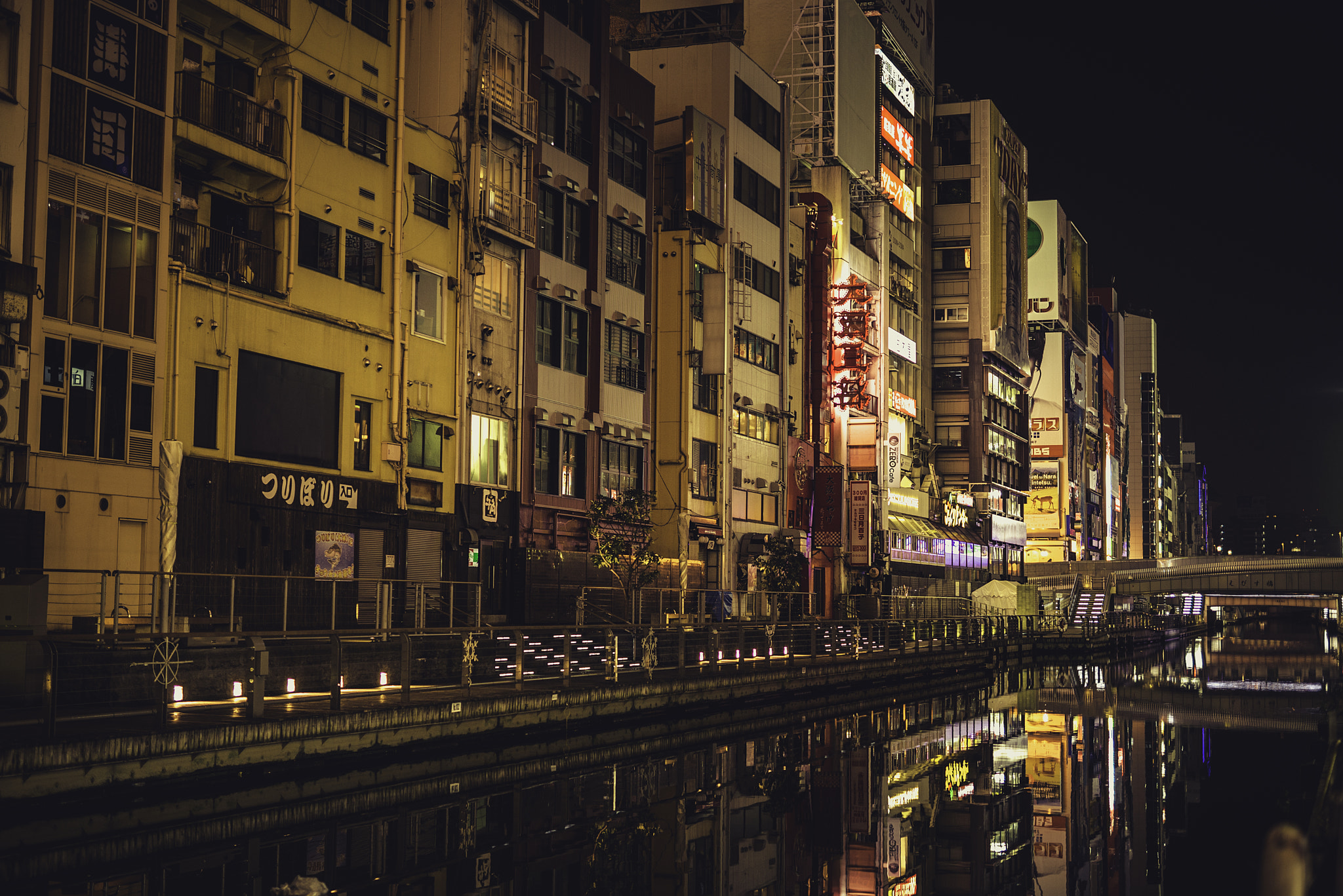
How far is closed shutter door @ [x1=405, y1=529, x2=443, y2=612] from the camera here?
41031 millimetres

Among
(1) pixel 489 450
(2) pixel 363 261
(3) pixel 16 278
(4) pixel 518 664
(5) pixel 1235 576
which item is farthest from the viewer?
(5) pixel 1235 576

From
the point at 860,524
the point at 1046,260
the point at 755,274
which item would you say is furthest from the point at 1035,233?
the point at 755,274

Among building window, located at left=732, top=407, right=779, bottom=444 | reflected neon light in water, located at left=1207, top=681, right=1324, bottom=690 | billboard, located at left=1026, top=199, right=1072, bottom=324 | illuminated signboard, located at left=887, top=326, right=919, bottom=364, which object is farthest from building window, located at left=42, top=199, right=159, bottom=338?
billboard, located at left=1026, top=199, right=1072, bottom=324

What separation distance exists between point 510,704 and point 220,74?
Answer: 1875cm

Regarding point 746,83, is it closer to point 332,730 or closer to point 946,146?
point 332,730

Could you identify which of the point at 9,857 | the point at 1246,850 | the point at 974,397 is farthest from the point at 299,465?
the point at 974,397

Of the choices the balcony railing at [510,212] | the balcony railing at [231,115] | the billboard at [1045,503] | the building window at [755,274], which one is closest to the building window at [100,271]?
the balcony railing at [231,115]

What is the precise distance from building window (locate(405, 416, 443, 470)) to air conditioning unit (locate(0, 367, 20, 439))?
13653 millimetres

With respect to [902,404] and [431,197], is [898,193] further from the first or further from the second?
[431,197]

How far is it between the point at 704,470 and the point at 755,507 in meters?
5.75

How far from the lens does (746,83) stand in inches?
2608

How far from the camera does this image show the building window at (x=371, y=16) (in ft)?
133

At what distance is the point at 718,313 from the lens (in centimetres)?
6022

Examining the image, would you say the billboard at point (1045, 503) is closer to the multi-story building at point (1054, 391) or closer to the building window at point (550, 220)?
the multi-story building at point (1054, 391)
